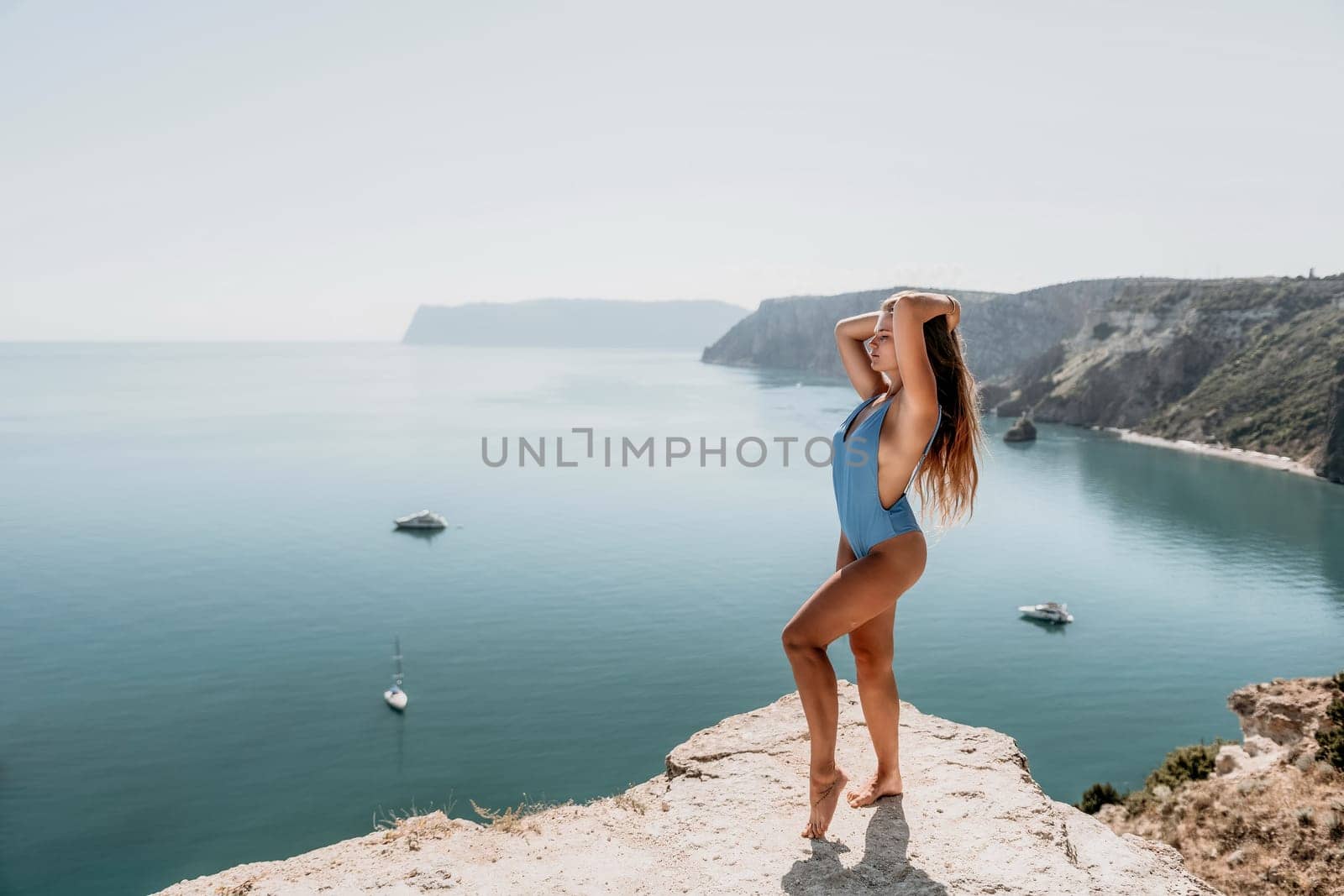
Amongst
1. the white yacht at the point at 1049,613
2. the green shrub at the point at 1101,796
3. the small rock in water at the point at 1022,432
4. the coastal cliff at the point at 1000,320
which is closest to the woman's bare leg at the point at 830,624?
the green shrub at the point at 1101,796

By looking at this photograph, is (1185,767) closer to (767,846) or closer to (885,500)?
(767,846)

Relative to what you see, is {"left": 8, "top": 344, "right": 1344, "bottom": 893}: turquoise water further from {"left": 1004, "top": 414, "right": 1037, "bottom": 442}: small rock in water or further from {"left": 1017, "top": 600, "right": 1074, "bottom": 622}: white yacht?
{"left": 1004, "top": 414, "right": 1037, "bottom": 442}: small rock in water

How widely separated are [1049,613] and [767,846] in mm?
33645

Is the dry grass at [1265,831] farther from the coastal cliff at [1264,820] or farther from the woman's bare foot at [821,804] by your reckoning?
the woman's bare foot at [821,804]

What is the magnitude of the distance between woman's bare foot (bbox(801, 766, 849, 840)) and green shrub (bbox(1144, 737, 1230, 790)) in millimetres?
11005

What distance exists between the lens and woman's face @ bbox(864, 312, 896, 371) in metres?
3.99

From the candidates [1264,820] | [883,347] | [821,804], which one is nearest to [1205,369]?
[1264,820]

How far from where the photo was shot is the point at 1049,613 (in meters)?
34.1

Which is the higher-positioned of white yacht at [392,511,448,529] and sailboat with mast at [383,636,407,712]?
white yacht at [392,511,448,529]

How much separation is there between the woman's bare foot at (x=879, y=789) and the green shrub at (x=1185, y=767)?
413 inches

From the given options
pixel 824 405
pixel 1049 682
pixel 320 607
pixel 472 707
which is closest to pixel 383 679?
pixel 472 707

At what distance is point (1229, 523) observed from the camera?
52312 millimetres

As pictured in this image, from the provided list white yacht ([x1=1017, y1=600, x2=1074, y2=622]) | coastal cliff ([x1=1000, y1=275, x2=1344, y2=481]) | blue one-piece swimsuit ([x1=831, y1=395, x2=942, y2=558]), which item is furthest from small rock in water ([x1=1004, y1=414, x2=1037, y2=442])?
blue one-piece swimsuit ([x1=831, y1=395, x2=942, y2=558])

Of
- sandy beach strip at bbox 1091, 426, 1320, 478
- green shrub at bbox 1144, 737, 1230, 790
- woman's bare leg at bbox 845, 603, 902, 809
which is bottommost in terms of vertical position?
green shrub at bbox 1144, 737, 1230, 790
